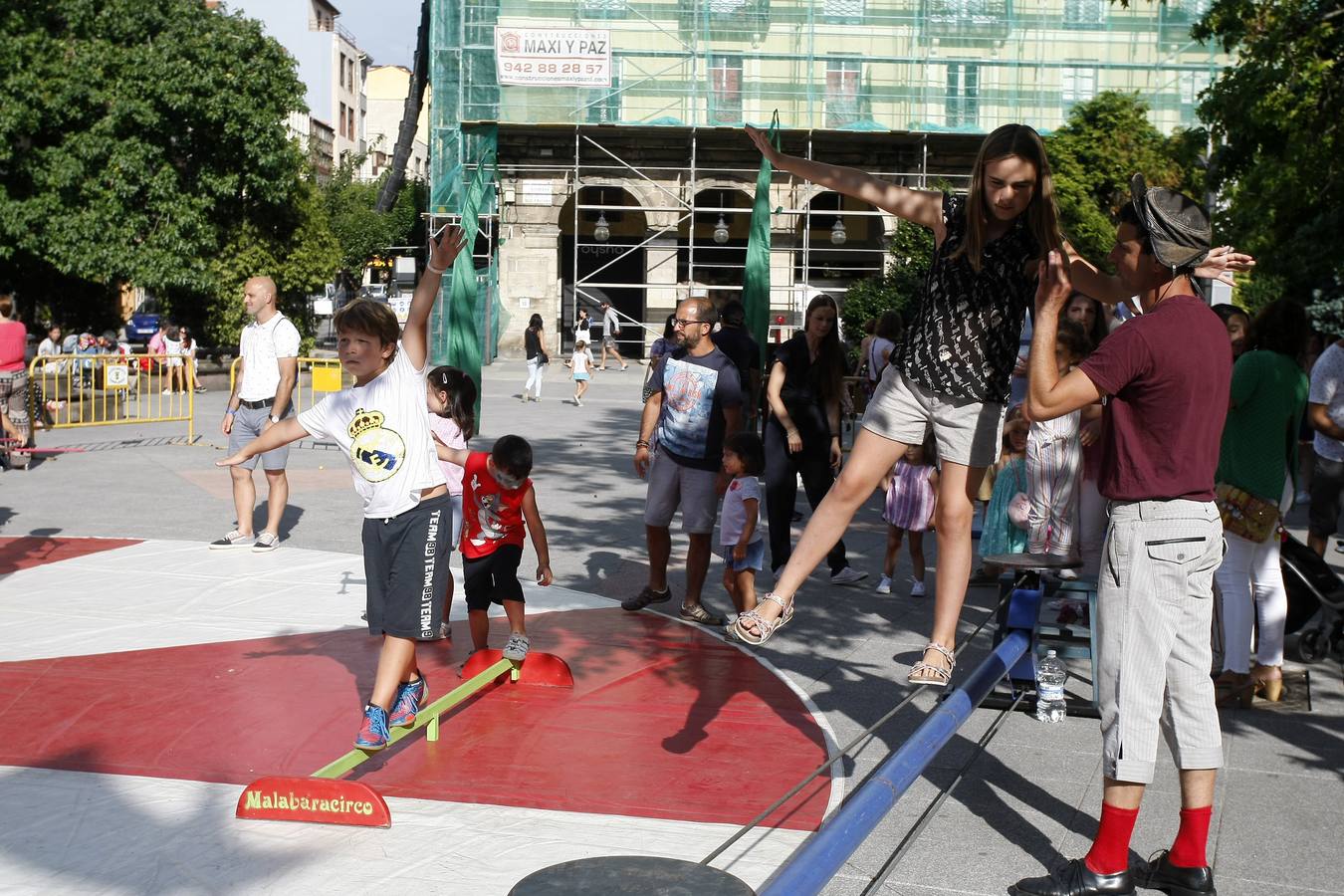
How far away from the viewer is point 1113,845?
14.1 ft

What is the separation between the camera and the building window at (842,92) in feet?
114

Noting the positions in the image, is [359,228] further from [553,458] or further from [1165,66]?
[553,458]

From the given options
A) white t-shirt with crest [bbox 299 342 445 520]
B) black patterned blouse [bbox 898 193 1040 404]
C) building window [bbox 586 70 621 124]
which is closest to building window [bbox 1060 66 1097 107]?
building window [bbox 586 70 621 124]

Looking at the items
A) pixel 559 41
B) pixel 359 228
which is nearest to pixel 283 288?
pixel 559 41

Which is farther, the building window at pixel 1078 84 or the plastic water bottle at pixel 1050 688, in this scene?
the building window at pixel 1078 84

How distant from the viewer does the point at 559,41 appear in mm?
34188

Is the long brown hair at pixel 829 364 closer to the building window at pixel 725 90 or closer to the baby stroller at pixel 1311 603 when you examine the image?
the baby stroller at pixel 1311 603

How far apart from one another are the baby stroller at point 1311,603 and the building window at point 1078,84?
94.8ft

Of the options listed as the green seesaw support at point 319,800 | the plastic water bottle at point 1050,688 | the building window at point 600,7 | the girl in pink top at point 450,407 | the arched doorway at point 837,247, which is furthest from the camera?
the arched doorway at point 837,247

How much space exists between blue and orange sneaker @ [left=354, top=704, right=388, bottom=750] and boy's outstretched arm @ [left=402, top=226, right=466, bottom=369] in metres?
1.40

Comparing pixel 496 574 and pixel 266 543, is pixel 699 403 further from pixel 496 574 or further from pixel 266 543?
pixel 266 543

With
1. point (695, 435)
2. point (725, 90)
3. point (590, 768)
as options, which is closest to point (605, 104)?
point (725, 90)

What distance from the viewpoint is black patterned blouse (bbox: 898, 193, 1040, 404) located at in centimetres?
449

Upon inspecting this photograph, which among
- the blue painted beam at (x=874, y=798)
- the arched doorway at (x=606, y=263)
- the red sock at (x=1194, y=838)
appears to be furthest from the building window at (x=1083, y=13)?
the red sock at (x=1194, y=838)
